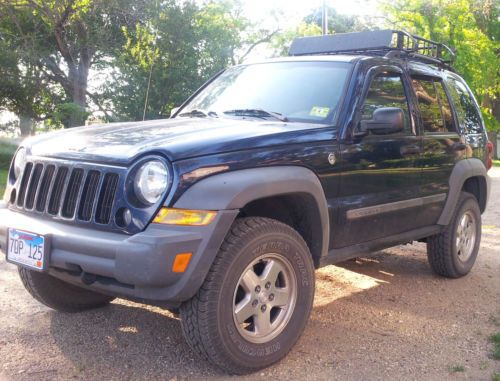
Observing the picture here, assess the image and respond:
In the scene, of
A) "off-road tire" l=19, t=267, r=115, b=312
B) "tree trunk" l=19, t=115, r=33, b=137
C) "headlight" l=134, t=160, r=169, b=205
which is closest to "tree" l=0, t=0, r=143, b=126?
"tree trunk" l=19, t=115, r=33, b=137

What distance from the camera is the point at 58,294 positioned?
4.14 m

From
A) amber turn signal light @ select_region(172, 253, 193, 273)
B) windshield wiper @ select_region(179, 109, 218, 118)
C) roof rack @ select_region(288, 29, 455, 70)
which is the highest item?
roof rack @ select_region(288, 29, 455, 70)

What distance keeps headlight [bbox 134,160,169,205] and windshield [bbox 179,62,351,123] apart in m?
1.29

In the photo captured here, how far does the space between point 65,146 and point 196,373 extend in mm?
1561

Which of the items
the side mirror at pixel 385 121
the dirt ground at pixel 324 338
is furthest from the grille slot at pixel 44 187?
Answer: the side mirror at pixel 385 121

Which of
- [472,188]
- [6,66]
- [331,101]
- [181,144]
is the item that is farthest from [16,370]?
[6,66]

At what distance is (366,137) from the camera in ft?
13.6

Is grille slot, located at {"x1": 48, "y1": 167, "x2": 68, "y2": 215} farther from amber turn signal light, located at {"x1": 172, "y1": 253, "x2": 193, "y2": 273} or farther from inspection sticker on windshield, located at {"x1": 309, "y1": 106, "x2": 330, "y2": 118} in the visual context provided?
inspection sticker on windshield, located at {"x1": 309, "y1": 106, "x2": 330, "y2": 118}

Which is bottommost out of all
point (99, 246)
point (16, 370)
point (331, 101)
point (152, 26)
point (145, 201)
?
point (16, 370)

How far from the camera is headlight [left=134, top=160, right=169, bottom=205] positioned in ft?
10.2

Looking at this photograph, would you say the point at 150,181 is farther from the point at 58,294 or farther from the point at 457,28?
the point at 457,28

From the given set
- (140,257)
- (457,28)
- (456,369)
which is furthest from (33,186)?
(457,28)

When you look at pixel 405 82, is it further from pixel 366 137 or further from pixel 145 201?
pixel 145 201

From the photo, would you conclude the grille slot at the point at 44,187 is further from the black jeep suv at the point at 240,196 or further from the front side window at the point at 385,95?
the front side window at the point at 385,95
